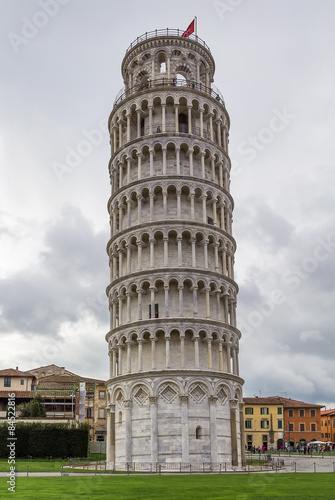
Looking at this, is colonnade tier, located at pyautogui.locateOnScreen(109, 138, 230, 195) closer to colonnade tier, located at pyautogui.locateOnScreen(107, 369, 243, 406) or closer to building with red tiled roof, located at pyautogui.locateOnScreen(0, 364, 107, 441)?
colonnade tier, located at pyautogui.locateOnScreen(107, 369, 243, 406)

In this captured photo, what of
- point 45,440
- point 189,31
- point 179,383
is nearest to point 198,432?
point 179,383

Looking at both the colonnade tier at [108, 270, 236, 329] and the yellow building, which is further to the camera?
the yellow building

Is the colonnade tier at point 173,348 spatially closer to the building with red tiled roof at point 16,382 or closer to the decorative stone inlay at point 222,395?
the decorative stone inlay at point 222,395

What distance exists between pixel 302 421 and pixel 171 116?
258ft

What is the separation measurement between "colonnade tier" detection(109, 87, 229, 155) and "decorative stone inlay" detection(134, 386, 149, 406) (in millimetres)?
22709

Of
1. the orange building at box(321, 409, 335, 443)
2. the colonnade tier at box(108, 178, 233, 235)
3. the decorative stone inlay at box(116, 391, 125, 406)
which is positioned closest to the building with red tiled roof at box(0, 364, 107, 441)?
the decorative stone inlay at box(116, 391, 125, 406)

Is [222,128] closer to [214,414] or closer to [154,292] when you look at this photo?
[154,292]

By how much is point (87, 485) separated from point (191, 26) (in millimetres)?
48097

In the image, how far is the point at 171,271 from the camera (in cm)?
4847

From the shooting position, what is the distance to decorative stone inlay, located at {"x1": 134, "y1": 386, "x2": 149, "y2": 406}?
1816 inches

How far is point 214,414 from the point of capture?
45531mm

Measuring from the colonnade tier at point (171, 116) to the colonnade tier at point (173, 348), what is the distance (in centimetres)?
1782

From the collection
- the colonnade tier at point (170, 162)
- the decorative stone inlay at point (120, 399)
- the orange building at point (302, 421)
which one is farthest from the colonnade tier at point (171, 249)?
the orange building at point (302, 421)

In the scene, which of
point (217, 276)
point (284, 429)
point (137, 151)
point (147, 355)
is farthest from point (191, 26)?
point (284, 429)
